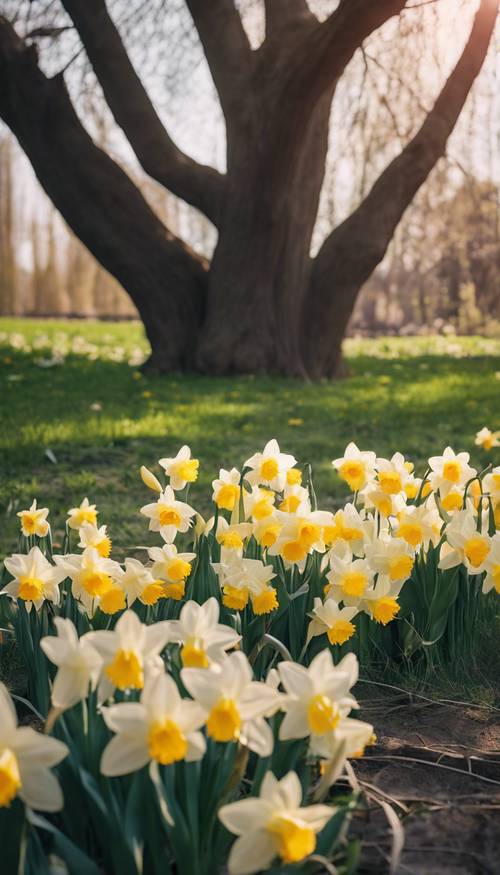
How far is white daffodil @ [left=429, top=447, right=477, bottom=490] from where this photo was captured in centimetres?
224

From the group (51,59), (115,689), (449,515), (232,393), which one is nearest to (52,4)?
(51,59)

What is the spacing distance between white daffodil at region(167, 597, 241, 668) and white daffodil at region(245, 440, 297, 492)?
709 millimetres

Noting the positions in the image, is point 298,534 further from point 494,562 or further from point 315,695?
point 315,695

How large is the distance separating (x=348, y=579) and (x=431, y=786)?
45cm

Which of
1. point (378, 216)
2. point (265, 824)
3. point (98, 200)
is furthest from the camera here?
point (98, 200)

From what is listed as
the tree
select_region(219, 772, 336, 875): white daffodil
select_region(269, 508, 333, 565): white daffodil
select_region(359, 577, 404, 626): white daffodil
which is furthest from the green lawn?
select_region(219, 772, 336, 875): white daffodil

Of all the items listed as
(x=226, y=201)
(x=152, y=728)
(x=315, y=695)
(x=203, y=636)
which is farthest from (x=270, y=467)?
(x=226, y=201)

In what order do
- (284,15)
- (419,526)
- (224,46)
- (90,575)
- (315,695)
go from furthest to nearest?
1. (224,46)
2. (284,15)
3. (419,526)
4. (90,575)
5. (315,695)

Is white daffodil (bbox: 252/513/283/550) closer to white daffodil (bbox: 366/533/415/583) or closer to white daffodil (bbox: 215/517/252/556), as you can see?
white daffodil (bbox: 215/517/252/556)

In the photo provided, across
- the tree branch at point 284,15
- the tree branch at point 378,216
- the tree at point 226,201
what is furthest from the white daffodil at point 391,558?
the tree branch at point 378,216

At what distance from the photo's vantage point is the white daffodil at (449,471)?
7.34ft

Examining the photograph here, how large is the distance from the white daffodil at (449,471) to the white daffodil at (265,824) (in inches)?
48.2

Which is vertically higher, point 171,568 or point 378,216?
point 378,216

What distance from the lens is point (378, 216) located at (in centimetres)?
834
